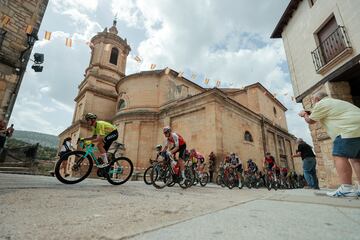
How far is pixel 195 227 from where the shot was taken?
4.16ft

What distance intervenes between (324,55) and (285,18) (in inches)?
155

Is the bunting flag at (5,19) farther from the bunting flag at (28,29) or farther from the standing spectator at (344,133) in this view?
A: the standing spectator at (344,133)

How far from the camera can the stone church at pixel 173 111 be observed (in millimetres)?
14555

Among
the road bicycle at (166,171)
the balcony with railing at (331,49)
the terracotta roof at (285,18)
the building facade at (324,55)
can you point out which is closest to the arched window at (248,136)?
the building facade at (324,55)

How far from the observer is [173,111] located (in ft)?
55.8

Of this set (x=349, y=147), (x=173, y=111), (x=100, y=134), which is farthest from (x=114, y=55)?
(x=349, y=147)

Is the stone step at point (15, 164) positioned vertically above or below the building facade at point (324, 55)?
below

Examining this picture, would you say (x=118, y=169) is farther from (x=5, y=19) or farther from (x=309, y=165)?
(x=5, y=19)

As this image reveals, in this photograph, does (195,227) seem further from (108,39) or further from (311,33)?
(108,39)

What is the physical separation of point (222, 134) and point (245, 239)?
13.3 metres

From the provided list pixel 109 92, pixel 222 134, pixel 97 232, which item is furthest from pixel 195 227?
pixel 109 92

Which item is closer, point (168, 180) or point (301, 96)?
point (168, 180)

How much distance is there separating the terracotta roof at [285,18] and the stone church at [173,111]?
17.1 feet

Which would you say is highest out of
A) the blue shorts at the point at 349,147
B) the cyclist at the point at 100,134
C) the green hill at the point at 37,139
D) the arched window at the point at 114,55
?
the green hill at the point at 37,139
